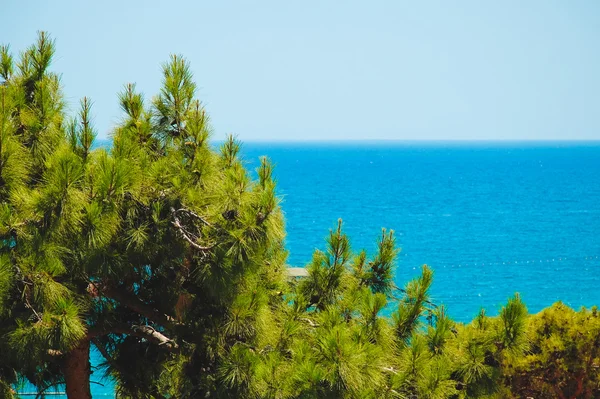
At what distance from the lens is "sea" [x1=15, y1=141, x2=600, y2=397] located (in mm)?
26500

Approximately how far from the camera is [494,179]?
274ft

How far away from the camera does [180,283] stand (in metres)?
5.22

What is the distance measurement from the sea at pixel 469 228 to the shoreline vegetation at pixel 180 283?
407 millimetres

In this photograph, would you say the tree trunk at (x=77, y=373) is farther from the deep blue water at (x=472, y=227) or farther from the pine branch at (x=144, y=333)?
the deep blue water at (x=472, y=227)

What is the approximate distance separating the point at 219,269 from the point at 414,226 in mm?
40723

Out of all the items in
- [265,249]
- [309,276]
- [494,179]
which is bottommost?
[494,179]

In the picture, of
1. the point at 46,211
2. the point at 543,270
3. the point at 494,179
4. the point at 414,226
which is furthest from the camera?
the point at 494,179

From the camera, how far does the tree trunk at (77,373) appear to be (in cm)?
545

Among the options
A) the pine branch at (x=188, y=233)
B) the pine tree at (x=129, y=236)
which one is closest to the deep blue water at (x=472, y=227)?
the pine tree at (x=129, y=236)

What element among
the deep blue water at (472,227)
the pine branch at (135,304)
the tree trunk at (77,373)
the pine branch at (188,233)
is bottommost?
the deep blue water at (472,227)

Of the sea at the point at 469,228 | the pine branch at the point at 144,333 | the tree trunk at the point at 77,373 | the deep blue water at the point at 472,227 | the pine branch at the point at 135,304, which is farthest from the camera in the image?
the deep blue water at the point at 472,227

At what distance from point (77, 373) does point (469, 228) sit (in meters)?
40.3

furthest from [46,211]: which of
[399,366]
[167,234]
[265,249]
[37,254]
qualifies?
[399,366]

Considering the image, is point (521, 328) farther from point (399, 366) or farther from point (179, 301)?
point (179, 301)
